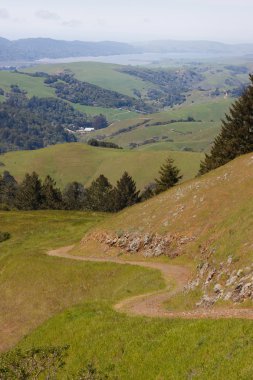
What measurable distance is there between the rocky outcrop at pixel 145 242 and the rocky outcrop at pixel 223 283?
1057cm

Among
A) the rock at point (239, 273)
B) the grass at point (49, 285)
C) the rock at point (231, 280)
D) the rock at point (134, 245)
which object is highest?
the rock at point (239, 273)

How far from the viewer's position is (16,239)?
254 feet

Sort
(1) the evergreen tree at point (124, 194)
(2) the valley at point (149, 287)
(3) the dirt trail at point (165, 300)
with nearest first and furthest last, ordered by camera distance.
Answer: (2) the valley at point (149, 287), (3) the dirt trail at point (165, 300), (1) the evergreen tree at point (124, 194)

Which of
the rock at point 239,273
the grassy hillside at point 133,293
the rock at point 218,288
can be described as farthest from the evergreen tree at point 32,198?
the rock at point 239,273

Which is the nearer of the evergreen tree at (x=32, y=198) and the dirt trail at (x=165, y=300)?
the dirt trail at (x=165, y=300)

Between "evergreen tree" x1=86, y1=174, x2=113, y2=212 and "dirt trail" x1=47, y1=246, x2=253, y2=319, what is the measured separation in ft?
292

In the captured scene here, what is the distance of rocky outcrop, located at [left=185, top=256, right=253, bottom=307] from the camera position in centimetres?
2852

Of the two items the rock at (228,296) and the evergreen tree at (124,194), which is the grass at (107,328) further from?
the evergreen tree at (124,194)

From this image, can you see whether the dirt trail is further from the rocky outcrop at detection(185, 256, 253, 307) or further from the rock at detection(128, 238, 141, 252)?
the rock at detection(128, 238, 141, 252)

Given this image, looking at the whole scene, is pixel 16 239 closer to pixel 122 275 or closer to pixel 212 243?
pixel 122 275

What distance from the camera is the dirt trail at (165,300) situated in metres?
25.4

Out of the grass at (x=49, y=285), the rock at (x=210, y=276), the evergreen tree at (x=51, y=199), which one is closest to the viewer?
the rock at (x=210, y=276)

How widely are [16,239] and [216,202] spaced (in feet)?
134

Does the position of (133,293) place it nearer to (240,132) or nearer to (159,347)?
(159,347)
